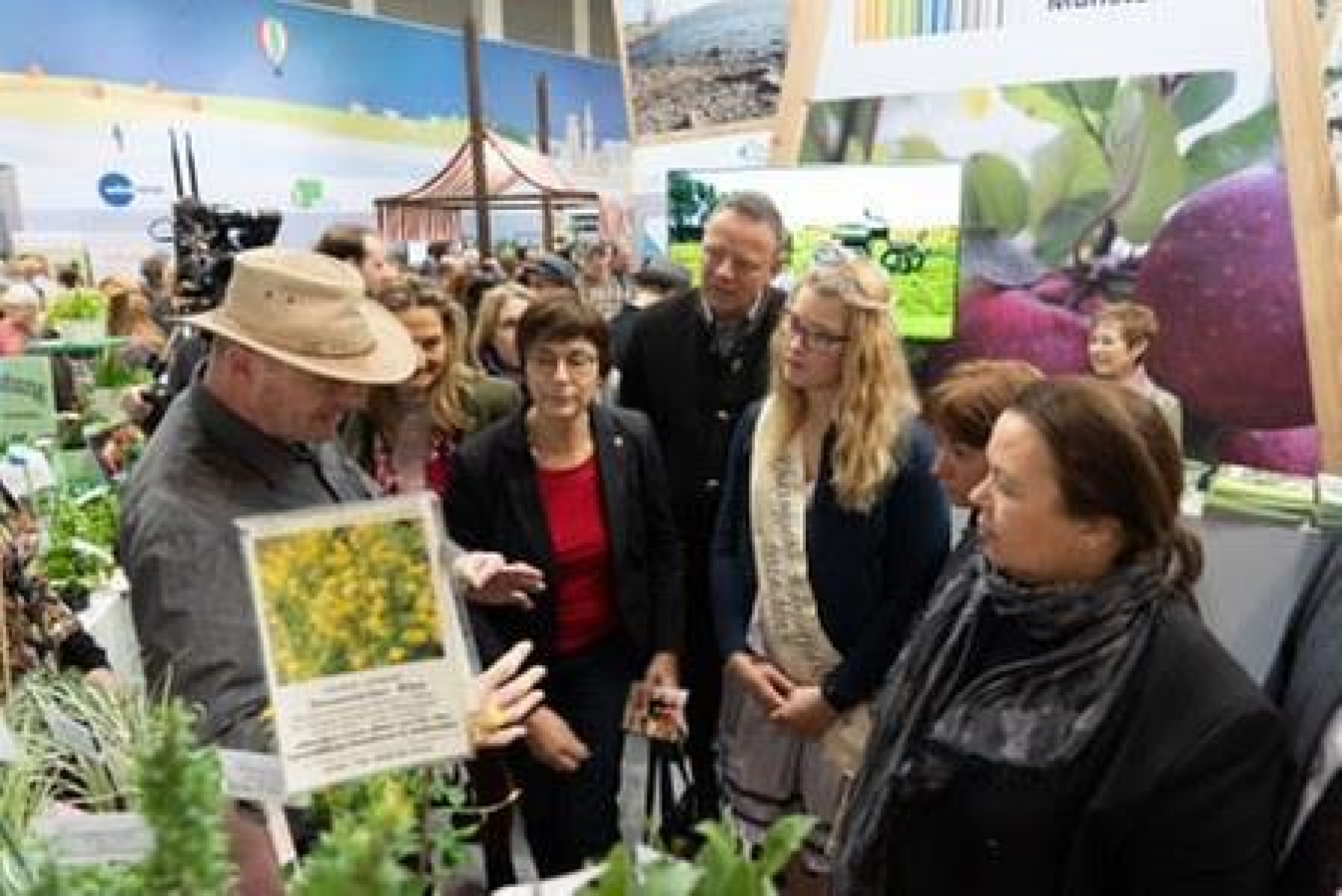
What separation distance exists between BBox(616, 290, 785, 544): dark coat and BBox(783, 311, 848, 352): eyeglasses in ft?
1.50

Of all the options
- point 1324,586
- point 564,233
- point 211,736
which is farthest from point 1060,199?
point 564,233

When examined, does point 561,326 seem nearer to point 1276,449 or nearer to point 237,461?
point 237,461

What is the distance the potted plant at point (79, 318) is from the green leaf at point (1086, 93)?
296 cm

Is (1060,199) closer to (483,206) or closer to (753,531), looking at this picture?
(753,531)

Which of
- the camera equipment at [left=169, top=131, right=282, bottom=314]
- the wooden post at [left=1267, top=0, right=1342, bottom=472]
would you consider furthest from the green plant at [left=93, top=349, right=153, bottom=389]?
the wooden post at [left=1267, top=0, right=1342, bottom=472]

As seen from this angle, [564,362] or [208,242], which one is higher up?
[208,242]

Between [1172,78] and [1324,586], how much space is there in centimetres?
186

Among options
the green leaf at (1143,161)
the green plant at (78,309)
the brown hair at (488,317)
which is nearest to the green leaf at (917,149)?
the green leaf at (1143,161)

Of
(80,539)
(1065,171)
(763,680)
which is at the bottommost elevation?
(763,680)

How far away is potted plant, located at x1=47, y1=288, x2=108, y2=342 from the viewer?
4180mm

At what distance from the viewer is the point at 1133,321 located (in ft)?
10.1

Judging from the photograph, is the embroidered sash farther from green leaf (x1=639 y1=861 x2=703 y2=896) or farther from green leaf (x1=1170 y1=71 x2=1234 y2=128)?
green leaf (x1=639 y1=861 x2=703 y2=896)

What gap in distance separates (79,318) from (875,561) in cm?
306

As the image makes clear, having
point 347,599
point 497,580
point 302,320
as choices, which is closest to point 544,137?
point 497,580
